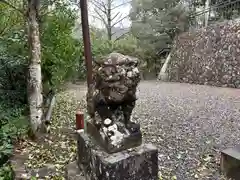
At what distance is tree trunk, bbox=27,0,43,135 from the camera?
3.27m

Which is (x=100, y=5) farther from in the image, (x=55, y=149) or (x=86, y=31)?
(x=55, y=149)

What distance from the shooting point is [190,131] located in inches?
143

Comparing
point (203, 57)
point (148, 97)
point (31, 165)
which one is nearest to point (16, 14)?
point (31, 165)

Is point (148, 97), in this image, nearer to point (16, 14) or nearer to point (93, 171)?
point (16, 14)

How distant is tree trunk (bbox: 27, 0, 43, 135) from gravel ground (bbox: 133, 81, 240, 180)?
1.47m

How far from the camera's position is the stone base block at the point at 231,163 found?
2361 mm

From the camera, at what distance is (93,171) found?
6.25 ft

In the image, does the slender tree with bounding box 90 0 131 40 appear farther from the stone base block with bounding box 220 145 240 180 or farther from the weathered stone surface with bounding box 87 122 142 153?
the weathered stone surface with bounding box 87 122 142 153

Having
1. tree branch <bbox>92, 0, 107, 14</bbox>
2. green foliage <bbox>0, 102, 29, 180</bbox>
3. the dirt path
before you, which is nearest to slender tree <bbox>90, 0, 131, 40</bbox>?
tree branch <bbox>92, 0, 107, 14</bbox>

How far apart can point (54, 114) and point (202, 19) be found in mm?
8067

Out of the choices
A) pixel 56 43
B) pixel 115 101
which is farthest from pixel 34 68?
pixel 115 101

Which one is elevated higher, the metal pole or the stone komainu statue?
the metal pole

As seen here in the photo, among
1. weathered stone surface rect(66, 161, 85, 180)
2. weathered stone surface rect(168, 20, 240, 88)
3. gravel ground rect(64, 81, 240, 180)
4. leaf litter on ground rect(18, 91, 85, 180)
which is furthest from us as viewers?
weathered stone surface rect(168, 20, 240, 88)

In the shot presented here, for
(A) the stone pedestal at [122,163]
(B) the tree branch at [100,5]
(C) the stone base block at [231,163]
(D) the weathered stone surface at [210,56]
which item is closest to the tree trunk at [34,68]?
(A) the stone pedestal at [122,163]
